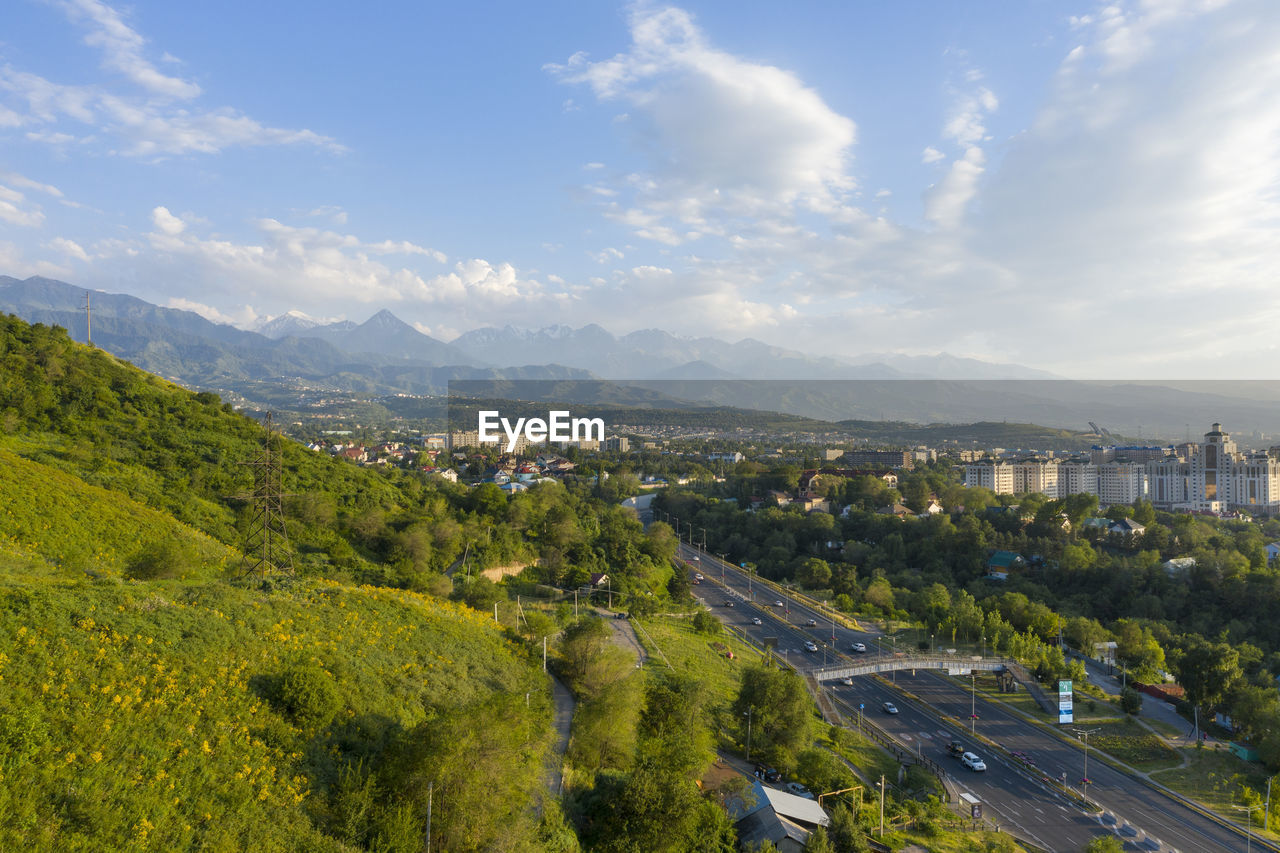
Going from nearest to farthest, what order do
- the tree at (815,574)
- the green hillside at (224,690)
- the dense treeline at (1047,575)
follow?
the green hillside at (224,690) → the dense treeline at (1047,575) → the tree at (815,574)

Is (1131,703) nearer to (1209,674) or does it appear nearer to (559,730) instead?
(1209,674)

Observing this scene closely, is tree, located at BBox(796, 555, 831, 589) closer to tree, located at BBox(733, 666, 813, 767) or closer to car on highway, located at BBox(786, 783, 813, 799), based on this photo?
tree, located at BBox(733, 666, 813, 767)

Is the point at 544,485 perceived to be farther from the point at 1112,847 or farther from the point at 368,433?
the point at 368,433

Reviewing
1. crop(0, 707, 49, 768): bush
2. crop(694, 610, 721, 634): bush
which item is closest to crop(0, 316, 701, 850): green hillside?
crop(0, 707, 49, 768): bush

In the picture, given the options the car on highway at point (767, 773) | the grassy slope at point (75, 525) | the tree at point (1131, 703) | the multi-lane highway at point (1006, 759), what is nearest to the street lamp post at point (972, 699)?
the multi-lane highway at point (1006, 759)

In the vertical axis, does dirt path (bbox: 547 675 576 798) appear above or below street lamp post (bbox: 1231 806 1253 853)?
above

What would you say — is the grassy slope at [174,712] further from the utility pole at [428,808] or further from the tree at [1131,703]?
the tree at [1131,703]
